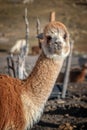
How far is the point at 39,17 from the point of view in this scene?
1956cm

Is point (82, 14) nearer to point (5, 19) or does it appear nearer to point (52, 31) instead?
point (5, 19)

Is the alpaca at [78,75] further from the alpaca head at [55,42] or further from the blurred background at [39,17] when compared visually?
the alpaca head at [55,42]

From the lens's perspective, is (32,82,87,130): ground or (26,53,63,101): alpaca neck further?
(32,82,87,130): ground

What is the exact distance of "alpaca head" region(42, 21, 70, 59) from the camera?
401cm

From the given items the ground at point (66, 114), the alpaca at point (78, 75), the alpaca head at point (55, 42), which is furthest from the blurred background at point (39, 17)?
the alpaca head at point (55, 42)

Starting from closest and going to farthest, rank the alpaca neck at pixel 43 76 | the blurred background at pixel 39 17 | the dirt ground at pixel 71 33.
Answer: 1. the alpaca neck at pixel 43 76
2. the dirt ground at pixel 71 33
3. the blurred background at pixel 39 17

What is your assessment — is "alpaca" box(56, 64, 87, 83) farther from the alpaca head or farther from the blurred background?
the alpaca head

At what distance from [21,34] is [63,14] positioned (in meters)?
4.52

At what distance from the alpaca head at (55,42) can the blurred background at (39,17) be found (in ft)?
33.6

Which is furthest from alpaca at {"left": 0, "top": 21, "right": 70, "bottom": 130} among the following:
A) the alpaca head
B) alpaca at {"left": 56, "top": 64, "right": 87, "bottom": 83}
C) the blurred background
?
the blurred background

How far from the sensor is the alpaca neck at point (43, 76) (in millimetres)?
4145

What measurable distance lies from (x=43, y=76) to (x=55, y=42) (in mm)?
421

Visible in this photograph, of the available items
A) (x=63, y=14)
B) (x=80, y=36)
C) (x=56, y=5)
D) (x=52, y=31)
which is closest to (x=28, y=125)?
(x=52, y=31)

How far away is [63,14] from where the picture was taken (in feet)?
67.2
